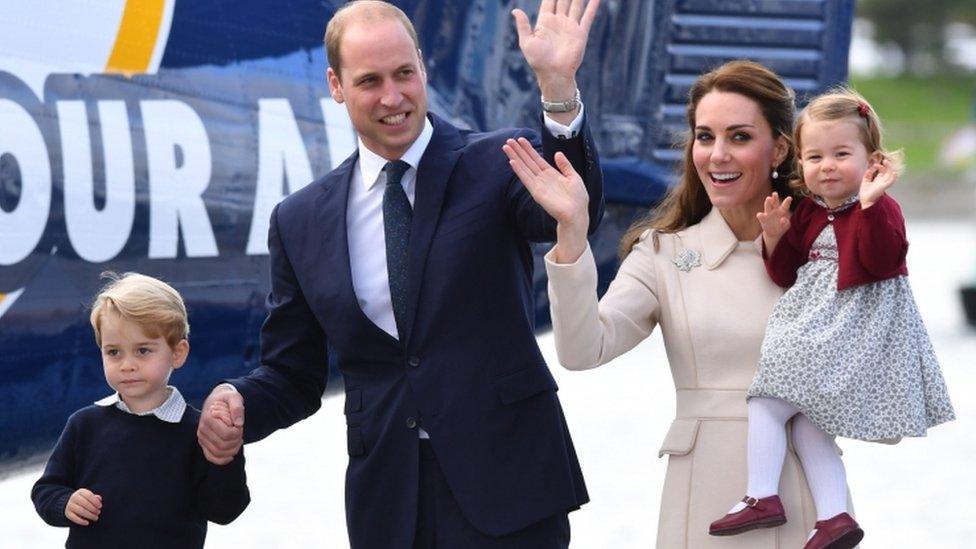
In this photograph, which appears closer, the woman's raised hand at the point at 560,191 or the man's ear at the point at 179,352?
the woman's raised hand at the point at 560,191

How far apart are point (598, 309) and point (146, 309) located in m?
0.92

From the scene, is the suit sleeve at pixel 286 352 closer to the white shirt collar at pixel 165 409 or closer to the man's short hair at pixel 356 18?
the white shirt collar at pixel 165 409

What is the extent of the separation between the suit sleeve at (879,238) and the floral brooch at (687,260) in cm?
36

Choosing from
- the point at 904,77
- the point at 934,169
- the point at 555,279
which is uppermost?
the point at 904,77

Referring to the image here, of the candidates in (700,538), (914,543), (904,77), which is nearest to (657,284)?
(700,538)

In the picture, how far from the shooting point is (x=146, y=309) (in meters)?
3.26

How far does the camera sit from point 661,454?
337cm

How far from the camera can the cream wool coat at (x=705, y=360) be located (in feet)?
10.6

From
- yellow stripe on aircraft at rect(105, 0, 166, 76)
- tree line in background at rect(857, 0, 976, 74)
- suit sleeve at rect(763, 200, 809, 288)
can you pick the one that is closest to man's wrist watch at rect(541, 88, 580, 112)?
suit sleeve at rect(763, 200, 809, 288)

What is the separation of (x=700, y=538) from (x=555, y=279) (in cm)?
62

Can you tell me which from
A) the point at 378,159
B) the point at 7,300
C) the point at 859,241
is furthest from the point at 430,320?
the point at 7,300

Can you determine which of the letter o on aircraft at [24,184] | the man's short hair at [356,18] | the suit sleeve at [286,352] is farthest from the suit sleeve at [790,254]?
the letter o on aircraft at [24,184]

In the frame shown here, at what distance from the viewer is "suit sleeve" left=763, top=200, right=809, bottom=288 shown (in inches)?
128

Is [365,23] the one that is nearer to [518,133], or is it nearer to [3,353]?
[518,133]
